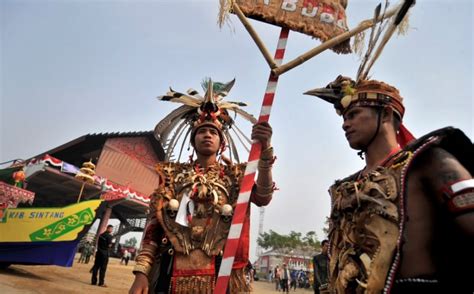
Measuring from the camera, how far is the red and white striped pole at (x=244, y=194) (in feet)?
7.93

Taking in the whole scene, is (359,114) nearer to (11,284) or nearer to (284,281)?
(11,284)

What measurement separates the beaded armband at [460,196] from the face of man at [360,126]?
66 centimetres

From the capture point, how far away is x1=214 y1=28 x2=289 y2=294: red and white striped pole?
2.42 m

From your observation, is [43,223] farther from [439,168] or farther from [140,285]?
[439,168]

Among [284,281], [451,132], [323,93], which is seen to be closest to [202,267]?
[323,93]

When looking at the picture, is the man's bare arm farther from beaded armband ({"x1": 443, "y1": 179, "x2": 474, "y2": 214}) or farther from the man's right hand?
the man's right hand

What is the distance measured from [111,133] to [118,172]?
253 centimetres

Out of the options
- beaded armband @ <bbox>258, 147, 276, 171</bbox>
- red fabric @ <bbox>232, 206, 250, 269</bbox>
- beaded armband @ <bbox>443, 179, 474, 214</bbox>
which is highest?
beaded armband @ <bbox>258, 147, 276, 171</bbox>

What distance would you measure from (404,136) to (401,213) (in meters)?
0.95

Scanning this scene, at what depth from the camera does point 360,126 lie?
7.46 ft

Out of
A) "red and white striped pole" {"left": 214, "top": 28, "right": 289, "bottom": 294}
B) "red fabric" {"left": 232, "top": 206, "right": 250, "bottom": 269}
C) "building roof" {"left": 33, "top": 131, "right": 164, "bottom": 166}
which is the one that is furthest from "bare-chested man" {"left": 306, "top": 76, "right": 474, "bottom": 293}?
"building roof" {"left": 33, "top": 131, "right": 164, "bottom": 166}

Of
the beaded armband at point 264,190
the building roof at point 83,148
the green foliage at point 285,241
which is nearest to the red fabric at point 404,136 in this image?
the beaded armband at point 264,190

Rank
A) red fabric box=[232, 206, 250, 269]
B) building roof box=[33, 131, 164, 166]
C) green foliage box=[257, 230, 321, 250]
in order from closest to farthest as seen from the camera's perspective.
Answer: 1. red fabric box=[232, 206, 250, 269]
2. building roof box=[33, 131, 164, 166]
3. green foliage box=[257, 230, 321, 250]

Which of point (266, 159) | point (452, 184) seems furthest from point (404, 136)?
point (266, 159)
